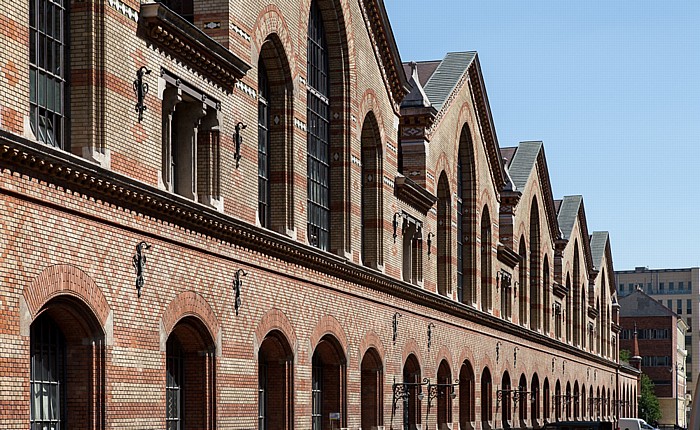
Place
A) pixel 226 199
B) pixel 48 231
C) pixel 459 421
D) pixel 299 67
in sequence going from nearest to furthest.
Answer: pixel 48 231, pixel 226 199, pixel 299 67, pixel 459 421

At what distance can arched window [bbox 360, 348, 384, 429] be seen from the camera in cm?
3509

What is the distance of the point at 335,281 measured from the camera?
102 feet

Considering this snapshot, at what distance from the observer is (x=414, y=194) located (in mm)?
39188

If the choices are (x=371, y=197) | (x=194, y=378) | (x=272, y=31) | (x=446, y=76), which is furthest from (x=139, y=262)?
(x=446, y=76)

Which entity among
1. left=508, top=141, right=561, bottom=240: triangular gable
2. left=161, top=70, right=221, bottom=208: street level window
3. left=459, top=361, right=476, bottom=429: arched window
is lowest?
left=459, top=361, right=476, bottom=429: arched window

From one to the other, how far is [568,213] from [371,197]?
145ft

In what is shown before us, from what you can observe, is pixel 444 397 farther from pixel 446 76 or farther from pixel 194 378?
pixel 194 378

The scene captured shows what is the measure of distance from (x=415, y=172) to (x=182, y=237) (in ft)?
64.6

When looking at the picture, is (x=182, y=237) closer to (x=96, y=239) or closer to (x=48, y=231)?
(x=96, y=239)

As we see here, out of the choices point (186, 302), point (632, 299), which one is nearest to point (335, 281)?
point (186, 302)

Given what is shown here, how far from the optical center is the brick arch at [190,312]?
71.1 ft

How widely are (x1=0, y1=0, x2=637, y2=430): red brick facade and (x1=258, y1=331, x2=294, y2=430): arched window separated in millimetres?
51

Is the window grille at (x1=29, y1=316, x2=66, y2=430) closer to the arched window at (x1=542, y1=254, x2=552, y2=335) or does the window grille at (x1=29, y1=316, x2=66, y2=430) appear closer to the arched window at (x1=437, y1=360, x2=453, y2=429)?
the arched window at (x1=437, y1=360, x2=453, y2=429)

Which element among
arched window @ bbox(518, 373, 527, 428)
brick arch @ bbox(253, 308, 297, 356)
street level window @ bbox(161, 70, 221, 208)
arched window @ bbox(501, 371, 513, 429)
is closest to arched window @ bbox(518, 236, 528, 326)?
arched window @ bbox(518, 373, 527, 428)
